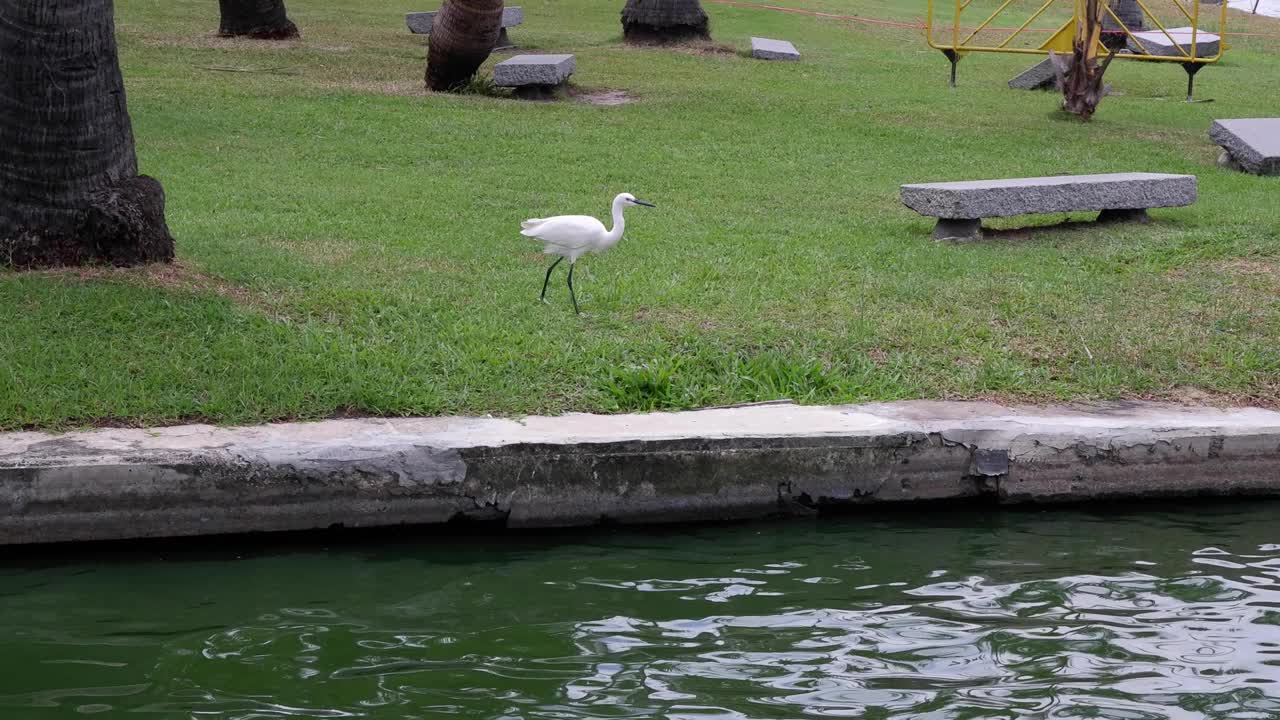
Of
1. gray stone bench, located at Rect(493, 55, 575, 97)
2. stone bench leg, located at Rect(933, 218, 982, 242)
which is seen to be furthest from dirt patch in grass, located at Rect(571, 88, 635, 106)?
stone bench leg, located at Rect(933, 218, 982, 242)

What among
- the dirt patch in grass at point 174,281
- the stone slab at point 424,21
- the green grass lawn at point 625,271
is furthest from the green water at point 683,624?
the stone slab at point 424,21

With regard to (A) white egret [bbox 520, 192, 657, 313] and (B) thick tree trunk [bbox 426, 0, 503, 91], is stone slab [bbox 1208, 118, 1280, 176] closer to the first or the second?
(B) thick tree trunk [bbox 426, 0, 503, 91]

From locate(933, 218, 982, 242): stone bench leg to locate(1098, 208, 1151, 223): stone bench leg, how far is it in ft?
4.13

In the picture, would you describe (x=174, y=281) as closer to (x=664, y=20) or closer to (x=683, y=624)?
(x=683, y=624)

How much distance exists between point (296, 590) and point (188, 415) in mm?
1255

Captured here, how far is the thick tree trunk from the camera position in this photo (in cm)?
1555

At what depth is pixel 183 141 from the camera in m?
13.1

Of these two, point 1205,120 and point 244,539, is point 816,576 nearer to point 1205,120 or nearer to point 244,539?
point 244,539

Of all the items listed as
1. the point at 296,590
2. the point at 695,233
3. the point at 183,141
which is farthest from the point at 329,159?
the point at 296,590

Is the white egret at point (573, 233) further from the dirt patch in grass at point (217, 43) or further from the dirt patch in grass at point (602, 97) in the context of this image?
the dirt patch in grass at point (217, 43)

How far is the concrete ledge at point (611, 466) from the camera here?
5449 millimetres

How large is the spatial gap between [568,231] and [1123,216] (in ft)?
17.9

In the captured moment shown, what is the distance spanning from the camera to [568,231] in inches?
283

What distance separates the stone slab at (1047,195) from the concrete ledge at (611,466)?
3716mm
